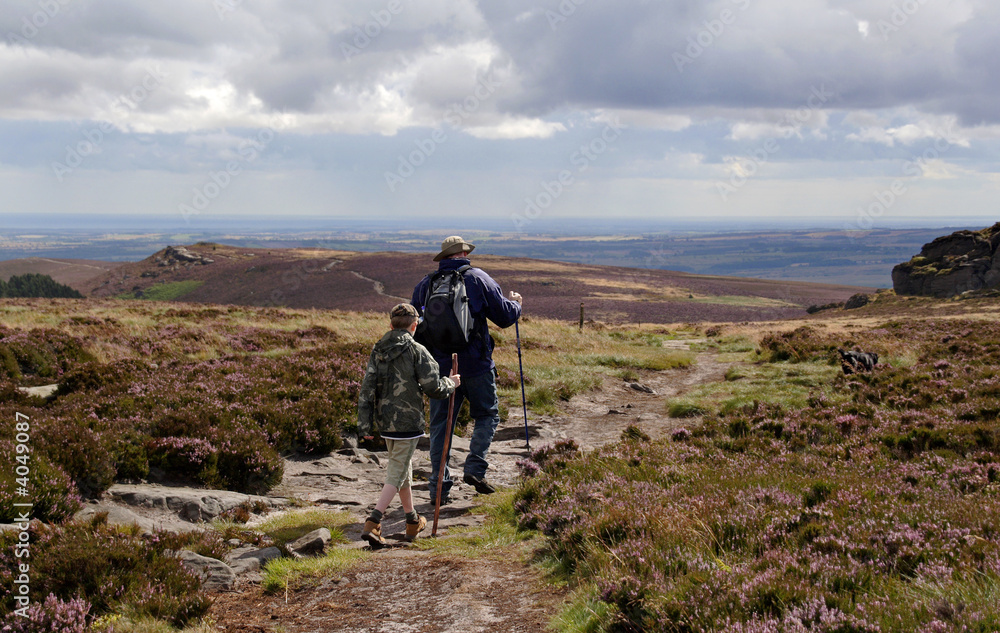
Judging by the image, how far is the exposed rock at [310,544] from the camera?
638 centimetres

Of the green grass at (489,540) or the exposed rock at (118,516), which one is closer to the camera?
the green grass at (489,540)

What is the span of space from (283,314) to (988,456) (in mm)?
31658

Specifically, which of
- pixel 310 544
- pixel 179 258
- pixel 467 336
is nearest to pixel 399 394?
pixel 467 336

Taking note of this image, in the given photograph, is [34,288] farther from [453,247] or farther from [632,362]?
[453,247]

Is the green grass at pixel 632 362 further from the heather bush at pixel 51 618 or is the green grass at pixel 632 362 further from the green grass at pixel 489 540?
the heather bush at pixel 51 618

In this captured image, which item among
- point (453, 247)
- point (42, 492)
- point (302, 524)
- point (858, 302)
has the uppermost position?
point (453, 247)

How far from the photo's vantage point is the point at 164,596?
4637 millimetres

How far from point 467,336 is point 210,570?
12.5 feet

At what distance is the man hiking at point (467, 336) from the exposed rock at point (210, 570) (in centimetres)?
295

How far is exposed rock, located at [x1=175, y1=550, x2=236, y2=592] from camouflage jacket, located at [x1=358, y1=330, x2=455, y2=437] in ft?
6.36

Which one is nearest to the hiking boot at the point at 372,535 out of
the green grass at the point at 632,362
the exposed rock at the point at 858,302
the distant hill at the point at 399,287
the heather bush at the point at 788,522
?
the heather bush at the point at 788,522

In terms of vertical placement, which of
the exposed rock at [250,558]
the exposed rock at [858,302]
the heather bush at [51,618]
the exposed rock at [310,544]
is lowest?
the exposed rock at [858,302]

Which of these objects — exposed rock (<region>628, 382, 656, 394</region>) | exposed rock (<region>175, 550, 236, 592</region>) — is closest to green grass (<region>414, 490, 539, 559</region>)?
exposed rock (<region>175, 550, 236, 592</region>)

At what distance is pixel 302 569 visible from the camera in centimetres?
583
